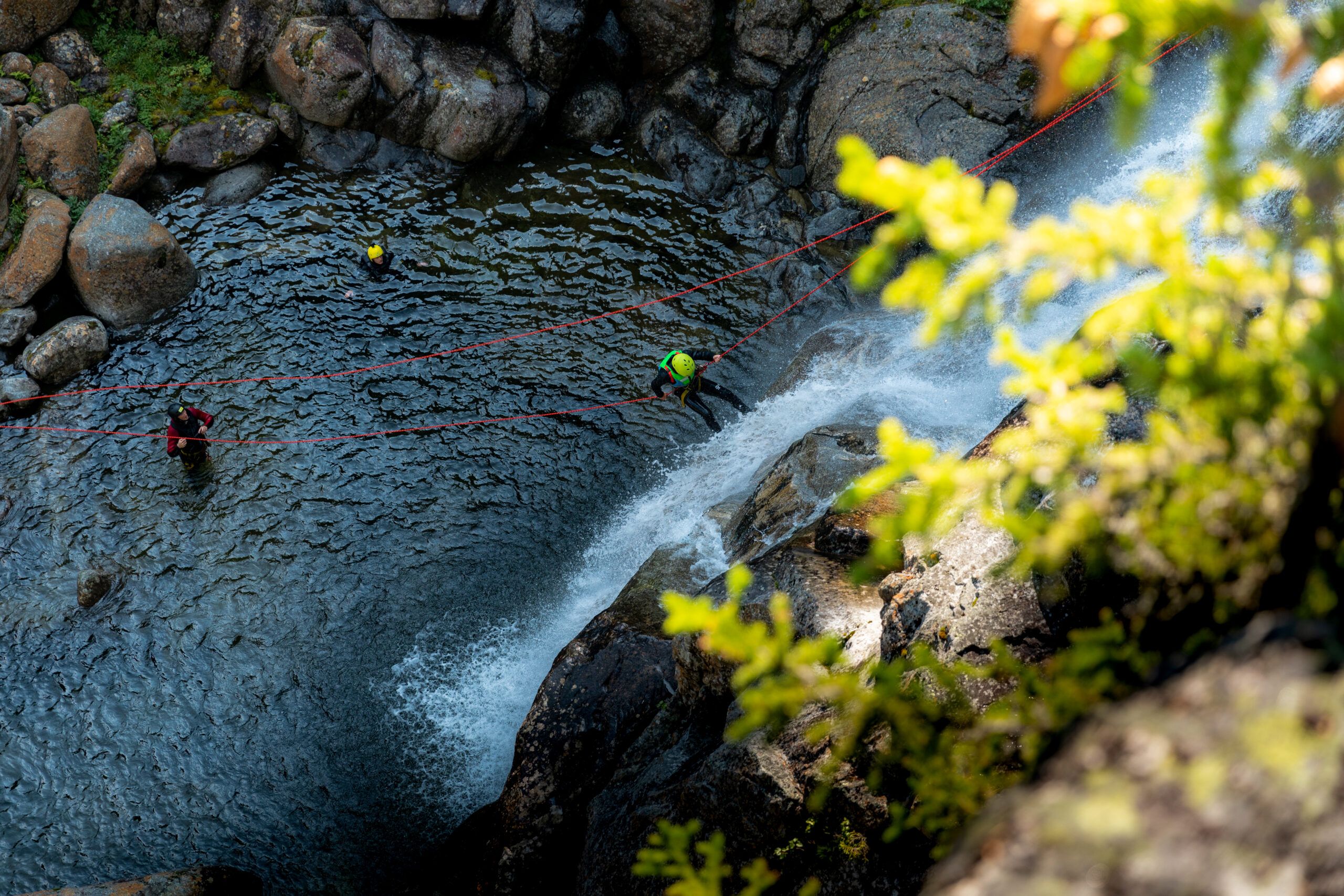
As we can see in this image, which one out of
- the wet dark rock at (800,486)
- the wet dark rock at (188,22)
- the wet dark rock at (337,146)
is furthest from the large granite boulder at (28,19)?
the wet dark rock at (800,486)

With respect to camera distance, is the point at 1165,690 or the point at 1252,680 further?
the point at 1165,690

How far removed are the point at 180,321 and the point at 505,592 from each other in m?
8.55

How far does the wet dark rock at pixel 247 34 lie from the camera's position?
16641 millimetres

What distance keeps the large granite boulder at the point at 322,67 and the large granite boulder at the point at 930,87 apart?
953cm

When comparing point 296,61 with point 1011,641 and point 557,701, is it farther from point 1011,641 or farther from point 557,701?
point 1011,641

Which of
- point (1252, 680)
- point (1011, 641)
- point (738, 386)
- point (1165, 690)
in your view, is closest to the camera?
point (1252, 680)

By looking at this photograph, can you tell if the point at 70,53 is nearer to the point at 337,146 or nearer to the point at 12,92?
the point at 12,92

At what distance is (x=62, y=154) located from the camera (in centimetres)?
1521

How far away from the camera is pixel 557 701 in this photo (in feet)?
29.2

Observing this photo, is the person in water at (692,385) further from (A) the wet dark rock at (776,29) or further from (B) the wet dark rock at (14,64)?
(B) the wet dark rock at (14,64)

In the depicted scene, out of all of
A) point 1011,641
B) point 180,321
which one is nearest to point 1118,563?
point 1011,641

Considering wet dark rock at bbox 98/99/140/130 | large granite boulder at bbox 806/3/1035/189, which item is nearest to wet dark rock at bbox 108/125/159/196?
wet dark rock at bbox 98/99/140/130

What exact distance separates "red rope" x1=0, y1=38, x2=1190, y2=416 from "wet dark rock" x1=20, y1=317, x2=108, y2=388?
35cm

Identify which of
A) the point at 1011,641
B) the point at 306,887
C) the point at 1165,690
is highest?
the point at 1165,690
